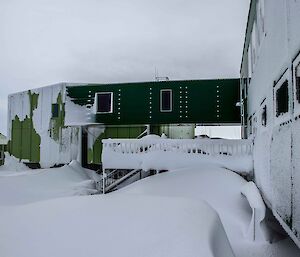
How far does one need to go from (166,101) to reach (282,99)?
11.9m

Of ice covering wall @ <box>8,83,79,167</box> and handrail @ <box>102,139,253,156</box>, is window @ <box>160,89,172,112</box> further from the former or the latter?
ice covering wall @ <box>8,83,79,167</box>

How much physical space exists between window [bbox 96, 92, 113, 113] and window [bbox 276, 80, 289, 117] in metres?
13.1

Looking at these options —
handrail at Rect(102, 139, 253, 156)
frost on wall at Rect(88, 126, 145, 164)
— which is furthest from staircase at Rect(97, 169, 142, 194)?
frost on wall at Rect(88, 126, 145, 164)

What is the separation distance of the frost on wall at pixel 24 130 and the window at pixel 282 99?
19308mm

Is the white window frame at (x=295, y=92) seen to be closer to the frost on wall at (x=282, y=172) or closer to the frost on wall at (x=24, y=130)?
the frost on wall at (x=282, y=172)

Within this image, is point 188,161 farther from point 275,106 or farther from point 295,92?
point 295,92

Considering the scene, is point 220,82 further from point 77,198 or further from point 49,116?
point 77,198

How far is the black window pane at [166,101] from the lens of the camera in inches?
667

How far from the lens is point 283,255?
5613 mm

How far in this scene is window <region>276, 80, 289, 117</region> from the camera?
4852 mm

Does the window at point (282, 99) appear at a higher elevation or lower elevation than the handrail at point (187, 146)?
higher

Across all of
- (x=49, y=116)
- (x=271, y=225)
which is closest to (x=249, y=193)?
(x=271, y=225)

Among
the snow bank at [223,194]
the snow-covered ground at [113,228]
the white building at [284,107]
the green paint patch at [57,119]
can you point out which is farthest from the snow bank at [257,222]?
the green paint patch at [57,119]

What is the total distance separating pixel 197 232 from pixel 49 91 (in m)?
21.1
